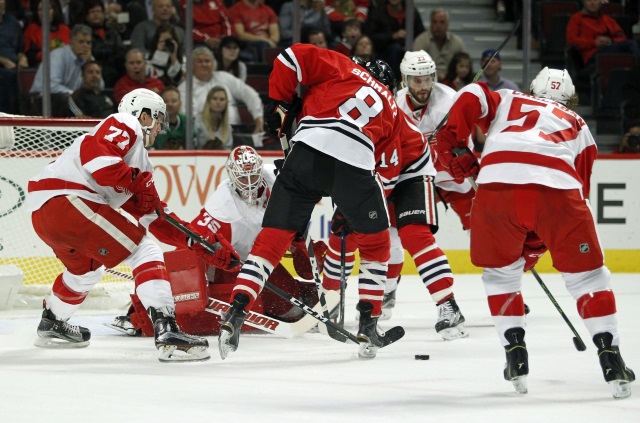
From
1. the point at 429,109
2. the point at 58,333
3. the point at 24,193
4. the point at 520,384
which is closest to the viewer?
the point at 520,384

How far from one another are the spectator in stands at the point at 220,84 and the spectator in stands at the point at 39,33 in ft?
2.85

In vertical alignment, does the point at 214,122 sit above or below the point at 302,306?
above

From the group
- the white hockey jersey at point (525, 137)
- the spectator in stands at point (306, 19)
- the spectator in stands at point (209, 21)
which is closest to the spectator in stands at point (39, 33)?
the spectator in stands at point (209, 21)

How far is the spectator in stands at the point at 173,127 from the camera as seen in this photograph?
7508 millimetres

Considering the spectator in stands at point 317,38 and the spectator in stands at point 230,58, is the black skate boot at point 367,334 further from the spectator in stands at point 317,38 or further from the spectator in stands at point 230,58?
the spectator in stands at point 317,38

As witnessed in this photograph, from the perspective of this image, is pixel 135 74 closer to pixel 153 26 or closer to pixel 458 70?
pixel 153 26

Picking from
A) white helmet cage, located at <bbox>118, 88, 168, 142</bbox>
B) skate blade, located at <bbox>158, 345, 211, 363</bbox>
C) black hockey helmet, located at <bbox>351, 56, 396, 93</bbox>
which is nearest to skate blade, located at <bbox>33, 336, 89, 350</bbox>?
skate blade, located at <bbox>158, 345, 211, 363</bbox>

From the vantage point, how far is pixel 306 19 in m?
8.33

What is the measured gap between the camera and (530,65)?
847 centimetres

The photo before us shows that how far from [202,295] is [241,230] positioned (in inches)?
17.2

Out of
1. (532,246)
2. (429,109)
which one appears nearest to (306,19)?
(429,109)

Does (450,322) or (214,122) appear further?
(214,122)

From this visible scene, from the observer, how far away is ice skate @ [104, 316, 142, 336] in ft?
17.3

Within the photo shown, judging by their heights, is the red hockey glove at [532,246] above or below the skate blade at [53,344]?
above
